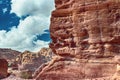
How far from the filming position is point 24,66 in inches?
4109

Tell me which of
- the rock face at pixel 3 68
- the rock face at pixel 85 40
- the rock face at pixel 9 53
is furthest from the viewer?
the rock face at pixel 9 53

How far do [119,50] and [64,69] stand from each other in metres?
4.22

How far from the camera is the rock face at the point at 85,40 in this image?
71.1 feet

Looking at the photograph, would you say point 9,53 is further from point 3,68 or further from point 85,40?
point 85,40

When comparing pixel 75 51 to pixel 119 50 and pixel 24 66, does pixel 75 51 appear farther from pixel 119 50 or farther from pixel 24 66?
pixel 24 66

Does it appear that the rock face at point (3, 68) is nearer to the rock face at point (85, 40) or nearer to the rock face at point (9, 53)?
the rock face at point (85, 40)

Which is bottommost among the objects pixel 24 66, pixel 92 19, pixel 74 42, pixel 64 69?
pixel 24 66

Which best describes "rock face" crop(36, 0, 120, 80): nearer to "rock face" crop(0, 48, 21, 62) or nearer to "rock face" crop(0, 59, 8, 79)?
"rock face" crop(0, 59, 8, 79)

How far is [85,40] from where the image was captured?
22812 millimetres

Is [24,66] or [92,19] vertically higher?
[92,19]

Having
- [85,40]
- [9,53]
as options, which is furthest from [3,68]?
[9,53]

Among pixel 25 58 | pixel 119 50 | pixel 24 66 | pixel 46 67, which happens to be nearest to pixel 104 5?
pixel 119 50

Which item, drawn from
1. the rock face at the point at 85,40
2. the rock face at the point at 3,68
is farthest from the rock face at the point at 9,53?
the rock face at the point at 85,40

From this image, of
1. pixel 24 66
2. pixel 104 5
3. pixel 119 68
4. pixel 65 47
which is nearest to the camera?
pixel 119 68
